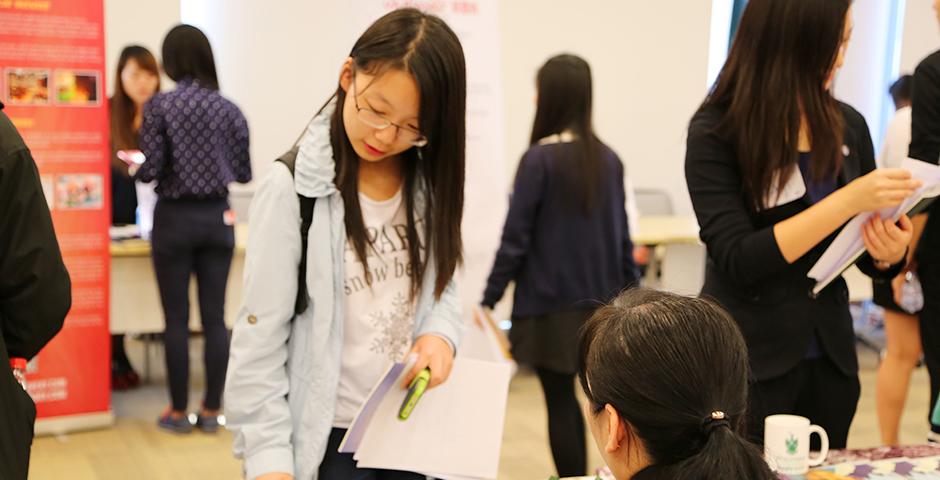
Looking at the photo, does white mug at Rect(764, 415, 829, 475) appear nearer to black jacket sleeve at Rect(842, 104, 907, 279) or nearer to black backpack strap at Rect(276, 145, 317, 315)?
black jacket sleeve at Rect(842, 104, 907, 279)

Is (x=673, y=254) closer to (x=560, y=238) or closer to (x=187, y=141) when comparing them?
(x=560, y=238)

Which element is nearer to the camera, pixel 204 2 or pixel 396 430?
A: pixel 396 430

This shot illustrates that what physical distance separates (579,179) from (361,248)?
4.78 feet

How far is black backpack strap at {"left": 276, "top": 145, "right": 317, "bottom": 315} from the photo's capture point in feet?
4.98

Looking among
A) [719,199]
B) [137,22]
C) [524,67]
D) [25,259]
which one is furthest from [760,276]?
[524,67]

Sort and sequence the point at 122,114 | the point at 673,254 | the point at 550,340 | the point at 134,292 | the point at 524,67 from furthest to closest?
the point at 524,67 → the point at 673,254 → the point at 122,114 → the point at 134,292 → the point at 550,340

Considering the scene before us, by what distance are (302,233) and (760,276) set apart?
32.3 inches

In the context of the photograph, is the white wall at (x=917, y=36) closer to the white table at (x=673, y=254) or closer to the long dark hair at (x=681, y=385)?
the white table at (x=673, y=254)

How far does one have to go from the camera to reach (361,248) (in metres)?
1.58

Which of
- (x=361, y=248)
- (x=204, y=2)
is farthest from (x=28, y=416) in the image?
(x=204, y=2)

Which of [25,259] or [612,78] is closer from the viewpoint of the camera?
[25,259]

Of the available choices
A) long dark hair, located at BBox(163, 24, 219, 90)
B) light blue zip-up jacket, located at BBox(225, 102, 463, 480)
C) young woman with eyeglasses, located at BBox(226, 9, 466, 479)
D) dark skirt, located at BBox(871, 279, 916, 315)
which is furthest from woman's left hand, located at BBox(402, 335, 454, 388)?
long dark hair, located at BBox(163, 24, 219, 90)

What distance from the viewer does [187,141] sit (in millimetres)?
3770

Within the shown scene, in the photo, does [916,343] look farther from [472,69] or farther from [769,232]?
[769,232]
